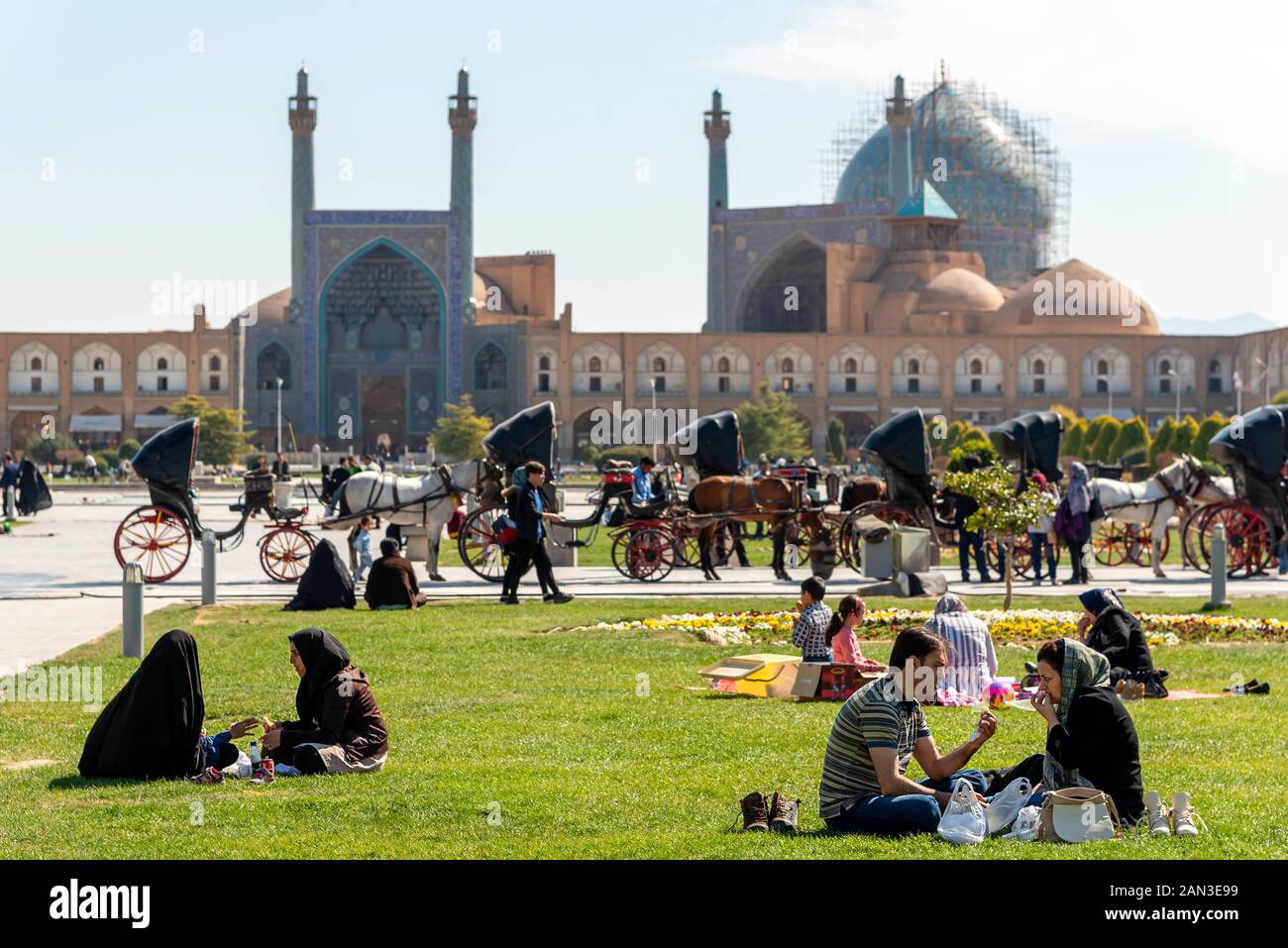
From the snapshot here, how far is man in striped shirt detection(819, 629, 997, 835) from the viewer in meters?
7.36

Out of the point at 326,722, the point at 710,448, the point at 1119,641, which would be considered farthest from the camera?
the point at 710,448

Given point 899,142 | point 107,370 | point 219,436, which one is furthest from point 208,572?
point 899,142

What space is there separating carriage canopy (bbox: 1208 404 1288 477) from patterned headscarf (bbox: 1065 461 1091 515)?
5.08 feet

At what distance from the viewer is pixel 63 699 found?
11188 millimetres

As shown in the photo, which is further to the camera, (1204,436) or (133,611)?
(1204,436)

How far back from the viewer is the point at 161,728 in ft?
28.0

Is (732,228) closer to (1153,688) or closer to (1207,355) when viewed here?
(1207,355)

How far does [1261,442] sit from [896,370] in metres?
54.4

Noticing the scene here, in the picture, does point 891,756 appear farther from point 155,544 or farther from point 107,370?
point 107,370

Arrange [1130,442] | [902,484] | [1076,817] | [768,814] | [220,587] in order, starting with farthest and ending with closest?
[1130,442] < [902,484] < [220,587] < [768,814] < [1076,817]

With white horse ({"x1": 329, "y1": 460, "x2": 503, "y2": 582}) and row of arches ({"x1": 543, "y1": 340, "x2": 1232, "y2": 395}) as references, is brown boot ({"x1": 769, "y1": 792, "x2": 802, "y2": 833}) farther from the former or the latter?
row of arches ({"x1": 543, "y1": 340, "x2": 1232, "y2": 395})

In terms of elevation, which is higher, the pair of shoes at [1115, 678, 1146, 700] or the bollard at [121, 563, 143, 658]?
the bollard at [121, 563, 143, 658]

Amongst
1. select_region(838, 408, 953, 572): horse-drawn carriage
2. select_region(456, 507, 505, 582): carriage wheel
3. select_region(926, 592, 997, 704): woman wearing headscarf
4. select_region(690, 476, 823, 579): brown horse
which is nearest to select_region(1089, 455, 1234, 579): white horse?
select_region(838, 408, 953, 572): horse-drawn carriage

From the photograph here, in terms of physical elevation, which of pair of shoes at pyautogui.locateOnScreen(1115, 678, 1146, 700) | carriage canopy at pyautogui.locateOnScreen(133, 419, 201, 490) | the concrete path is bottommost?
Answer: pair of shoes at pyautogui.locateOnScreen(1115, 678, 1146, 700)
